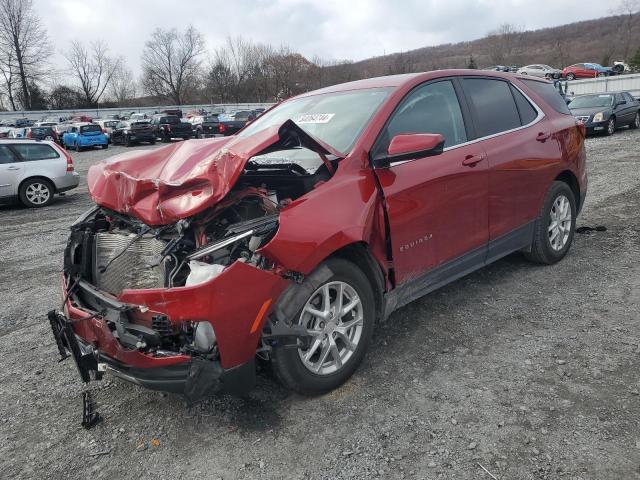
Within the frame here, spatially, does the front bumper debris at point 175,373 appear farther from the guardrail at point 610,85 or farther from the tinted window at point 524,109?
the guardrail at point 610,85

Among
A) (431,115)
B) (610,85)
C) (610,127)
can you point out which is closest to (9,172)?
(431,115)

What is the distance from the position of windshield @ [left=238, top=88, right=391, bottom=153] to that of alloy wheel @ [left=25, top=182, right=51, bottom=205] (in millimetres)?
8815

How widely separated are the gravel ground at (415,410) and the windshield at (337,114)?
4.89ft

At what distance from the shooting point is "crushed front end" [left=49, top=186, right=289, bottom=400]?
231 cm

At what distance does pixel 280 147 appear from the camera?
2701 millimetres

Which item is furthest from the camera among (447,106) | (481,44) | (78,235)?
(481,44)

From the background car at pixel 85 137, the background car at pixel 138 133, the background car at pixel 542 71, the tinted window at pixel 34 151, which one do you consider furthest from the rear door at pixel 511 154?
the background car at pixel 542 71

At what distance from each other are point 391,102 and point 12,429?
3070 millimetres

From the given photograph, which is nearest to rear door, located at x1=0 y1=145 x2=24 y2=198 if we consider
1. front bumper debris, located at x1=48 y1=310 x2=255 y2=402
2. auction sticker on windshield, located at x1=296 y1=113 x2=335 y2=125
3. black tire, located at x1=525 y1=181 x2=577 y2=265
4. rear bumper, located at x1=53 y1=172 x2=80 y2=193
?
rear bumper, located at x1=53 y1=172 x2=80 y2=193

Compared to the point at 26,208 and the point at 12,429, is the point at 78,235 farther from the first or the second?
the point at 26,208

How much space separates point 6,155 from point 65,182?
1253 mm

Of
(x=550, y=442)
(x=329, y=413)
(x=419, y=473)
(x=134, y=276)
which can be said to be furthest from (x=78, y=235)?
(x=550, y=442)

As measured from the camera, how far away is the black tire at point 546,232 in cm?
442

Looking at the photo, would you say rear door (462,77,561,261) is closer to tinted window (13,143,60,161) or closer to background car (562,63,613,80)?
tinted window (13,143,60,161)
